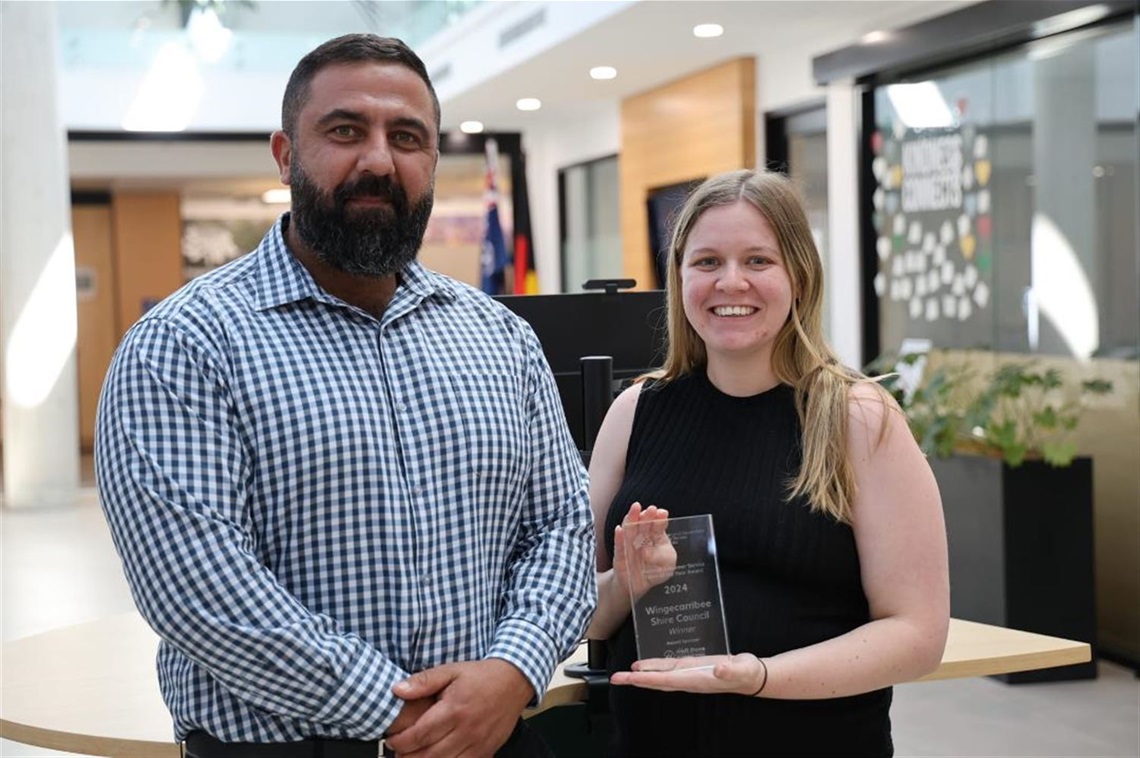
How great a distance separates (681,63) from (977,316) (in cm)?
391

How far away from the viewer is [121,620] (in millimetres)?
3658

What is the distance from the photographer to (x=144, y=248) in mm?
17781

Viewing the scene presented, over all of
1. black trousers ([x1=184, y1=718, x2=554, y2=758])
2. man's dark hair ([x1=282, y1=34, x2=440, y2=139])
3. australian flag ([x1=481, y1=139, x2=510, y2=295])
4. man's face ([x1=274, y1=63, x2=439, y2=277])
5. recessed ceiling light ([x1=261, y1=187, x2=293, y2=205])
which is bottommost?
black trousers ([x1=184, y1=718, x2=554, y2=758])

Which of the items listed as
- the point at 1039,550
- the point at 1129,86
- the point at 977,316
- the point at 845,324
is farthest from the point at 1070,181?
the point at 845,324

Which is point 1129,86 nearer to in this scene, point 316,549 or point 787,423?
point 787,423

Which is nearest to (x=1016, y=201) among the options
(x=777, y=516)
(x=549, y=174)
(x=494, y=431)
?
(x=777, y=516)

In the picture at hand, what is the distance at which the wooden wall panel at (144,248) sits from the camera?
17.7 meters

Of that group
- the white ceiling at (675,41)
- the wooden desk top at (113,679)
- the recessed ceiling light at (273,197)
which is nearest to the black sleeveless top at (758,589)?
the wooden desk top at (113,679)

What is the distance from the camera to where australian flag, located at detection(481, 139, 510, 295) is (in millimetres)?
15383

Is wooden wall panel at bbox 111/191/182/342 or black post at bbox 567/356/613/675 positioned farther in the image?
wooden wall panel at bbox 111/191/182/342

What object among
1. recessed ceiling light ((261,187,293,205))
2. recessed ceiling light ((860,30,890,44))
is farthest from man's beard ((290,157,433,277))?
recessed ceiling light ((261,187,293,205))

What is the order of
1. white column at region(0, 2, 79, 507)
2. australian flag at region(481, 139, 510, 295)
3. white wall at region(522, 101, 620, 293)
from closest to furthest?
white column at region(0, 2, 79, 507) → white wall at region(522, 101, 620, 293) → australian flag at region(481, 139, 510, 295)

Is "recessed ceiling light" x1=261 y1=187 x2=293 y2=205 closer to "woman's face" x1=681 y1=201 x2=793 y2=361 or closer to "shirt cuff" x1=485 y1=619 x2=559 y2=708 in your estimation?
"woman's face" x1=681 y1=201 x2=793 y2=361

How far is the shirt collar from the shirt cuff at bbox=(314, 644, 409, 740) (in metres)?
0.53
